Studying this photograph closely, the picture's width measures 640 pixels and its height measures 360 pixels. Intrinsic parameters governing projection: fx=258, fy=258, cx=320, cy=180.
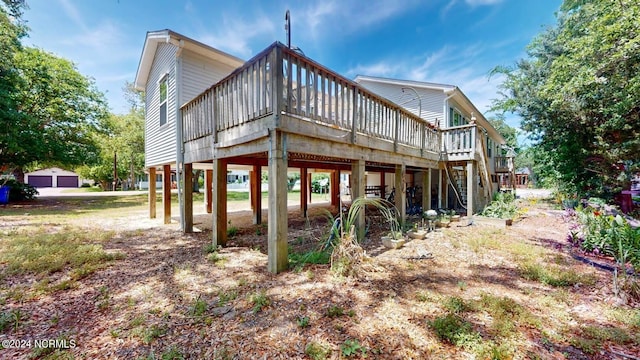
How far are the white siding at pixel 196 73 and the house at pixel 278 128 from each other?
0.11 feet

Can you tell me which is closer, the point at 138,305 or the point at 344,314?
the point at 344,314

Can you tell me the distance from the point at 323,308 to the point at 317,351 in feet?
2.29

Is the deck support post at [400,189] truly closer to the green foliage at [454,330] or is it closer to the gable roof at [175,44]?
the green foliage at [454,330]

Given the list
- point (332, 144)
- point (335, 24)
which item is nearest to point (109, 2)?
point (332, 144)

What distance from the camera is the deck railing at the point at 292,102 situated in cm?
382

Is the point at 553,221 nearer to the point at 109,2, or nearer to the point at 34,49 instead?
the point at 109,2

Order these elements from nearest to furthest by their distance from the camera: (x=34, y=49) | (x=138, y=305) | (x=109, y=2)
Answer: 1. (x=138, y=305)
2. (x=109, y=2)
3. (x=34, y=49)

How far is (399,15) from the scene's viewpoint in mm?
11336

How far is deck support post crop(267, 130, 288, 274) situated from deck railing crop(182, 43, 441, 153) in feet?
1.67

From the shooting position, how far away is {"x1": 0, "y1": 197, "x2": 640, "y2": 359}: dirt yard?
2.28m

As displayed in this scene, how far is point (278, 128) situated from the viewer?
144 inches

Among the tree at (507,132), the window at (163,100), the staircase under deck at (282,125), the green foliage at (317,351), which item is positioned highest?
the tree at (507,132)

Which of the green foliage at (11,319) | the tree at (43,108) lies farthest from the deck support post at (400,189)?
the tree at (43,108)

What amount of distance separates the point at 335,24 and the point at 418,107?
214 inches
